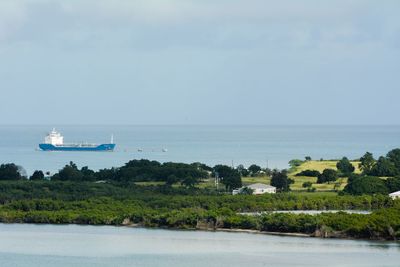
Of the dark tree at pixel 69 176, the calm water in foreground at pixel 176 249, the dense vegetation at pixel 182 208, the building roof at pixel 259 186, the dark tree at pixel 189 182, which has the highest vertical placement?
the dark tree at pixel 69 176

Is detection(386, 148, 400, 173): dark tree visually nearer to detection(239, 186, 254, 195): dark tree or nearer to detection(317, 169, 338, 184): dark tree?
detection(317, 169, 338, 184): dark tree

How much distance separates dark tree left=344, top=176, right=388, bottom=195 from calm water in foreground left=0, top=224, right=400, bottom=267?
16093mm

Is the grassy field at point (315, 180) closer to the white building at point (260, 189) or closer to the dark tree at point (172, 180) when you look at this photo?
the white building at point (260, 189)

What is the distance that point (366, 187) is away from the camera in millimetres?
58594

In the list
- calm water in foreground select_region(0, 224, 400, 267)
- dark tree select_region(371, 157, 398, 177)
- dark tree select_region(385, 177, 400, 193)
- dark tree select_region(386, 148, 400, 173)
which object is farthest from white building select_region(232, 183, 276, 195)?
calm water in foreground select_region(0, 224, 400, 267)

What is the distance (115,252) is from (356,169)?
41651 mm

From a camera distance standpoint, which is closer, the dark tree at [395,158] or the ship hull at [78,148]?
the dark tree at [395,158]

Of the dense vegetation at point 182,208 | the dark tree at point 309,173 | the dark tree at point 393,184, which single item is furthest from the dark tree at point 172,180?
the dark tree at point 393,184

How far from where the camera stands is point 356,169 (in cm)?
7781

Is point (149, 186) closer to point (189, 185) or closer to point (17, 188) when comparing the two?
point (189, 185)

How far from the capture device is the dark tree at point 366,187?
191 ft

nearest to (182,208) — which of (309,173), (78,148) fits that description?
(309,173)

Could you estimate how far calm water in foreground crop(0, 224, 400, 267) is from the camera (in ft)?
120

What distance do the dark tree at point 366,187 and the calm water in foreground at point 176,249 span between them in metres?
16.1
